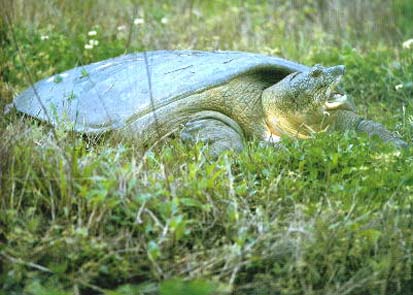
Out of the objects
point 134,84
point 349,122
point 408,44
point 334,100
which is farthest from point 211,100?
point 408,44

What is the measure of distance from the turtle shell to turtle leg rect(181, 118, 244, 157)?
0.64 feet

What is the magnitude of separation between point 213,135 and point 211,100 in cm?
31

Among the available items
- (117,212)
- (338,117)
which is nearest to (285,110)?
(338,117)

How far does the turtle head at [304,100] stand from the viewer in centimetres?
472

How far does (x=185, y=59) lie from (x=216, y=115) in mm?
489

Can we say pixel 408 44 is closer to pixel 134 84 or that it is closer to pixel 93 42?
pixel 93 42

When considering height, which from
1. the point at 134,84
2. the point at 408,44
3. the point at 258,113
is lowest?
the point at 408,44

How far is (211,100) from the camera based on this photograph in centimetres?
480

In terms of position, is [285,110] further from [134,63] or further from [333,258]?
[333,258]

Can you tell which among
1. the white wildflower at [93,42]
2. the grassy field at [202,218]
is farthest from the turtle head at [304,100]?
the white wildflower at [93,42]

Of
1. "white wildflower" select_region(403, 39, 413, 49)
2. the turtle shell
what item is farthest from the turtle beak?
"white wildflower" select_region(403, 39, 413, 49)

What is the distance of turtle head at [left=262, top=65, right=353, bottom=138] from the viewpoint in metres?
4.72

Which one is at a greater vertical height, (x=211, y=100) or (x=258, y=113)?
(x=211, y=100)

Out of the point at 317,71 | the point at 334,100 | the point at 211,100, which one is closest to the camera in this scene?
the point at 317,71
